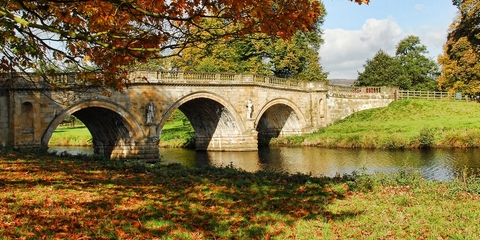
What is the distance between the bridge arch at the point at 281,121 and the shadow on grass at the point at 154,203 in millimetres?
27027

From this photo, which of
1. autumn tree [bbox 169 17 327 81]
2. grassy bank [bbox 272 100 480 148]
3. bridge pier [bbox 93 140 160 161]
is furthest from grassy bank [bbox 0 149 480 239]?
autumn tree [bbox 169 17 327 81]

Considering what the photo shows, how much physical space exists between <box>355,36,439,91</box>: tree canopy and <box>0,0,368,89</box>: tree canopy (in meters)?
46.5

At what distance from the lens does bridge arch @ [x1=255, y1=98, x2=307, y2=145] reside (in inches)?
1535

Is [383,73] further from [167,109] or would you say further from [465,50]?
[167,109]

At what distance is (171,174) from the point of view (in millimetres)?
11938

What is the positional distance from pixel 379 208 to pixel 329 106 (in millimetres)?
35029

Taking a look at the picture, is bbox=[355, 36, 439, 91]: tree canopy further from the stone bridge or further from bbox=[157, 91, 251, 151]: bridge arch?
bbox=[157, 91, 251, 151]: bridge arch

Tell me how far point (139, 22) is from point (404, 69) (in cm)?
5119

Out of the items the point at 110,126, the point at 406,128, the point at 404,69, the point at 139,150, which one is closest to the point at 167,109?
the point at 139,150

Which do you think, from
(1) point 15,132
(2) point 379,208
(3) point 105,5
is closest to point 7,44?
(3) point 105,5

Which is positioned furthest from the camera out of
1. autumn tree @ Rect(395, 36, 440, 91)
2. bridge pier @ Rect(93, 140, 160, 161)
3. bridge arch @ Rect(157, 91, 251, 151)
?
autumn tree @ Rect(395, 36, 440, 91)

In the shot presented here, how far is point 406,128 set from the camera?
108 ft

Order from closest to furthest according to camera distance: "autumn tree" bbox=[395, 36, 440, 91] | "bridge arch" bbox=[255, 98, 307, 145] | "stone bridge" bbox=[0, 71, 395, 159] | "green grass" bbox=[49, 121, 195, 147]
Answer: "stone bridge" bbox=[0, 71, 395, 159] < "bridge arch" bbox=[255, 98, 307, 145] < "green grass" bbox=[49, 121, 195, 147] < "autumn tree" bbox=[395, 36, 440, 91]

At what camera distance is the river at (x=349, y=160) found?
2048 cm
